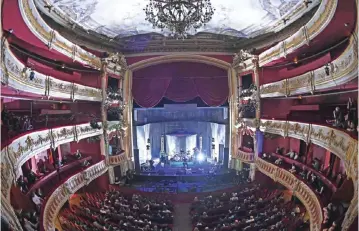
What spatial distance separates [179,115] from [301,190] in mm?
7873

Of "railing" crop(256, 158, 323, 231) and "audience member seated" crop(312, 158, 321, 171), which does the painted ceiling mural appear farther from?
"railing" crop(256, 158, 323, 231)

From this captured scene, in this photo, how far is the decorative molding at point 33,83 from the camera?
180 inches

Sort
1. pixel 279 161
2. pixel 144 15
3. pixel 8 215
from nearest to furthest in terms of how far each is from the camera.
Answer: pixel 8 215 < pixel 144 15 < pixel 279 161

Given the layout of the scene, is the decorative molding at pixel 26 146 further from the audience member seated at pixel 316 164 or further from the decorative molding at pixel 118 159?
the audience member seated at pixel 316 164

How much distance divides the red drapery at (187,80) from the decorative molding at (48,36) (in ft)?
7.97

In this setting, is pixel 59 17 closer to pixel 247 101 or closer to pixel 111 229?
pixel 111 229

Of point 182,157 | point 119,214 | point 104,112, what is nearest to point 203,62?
point 104,112

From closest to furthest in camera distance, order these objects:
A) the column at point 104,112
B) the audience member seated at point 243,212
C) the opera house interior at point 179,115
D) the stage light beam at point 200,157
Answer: the opera house interior at point 179,115 → the audience member seated at point 243,212 → the column at point 104,112 → the stage light beam at point 200,157

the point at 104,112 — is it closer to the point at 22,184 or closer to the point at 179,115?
the point at 179,115

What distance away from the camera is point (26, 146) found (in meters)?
5.43

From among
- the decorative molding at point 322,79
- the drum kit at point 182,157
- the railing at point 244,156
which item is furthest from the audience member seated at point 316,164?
the drum kit at point 182,157

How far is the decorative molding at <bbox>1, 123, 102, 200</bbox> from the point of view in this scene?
4.34 meters

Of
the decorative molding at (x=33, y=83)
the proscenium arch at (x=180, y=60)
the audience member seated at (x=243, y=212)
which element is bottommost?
the audience member seated at (x=243, y=212)

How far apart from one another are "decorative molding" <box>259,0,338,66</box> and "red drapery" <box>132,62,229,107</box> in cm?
260
